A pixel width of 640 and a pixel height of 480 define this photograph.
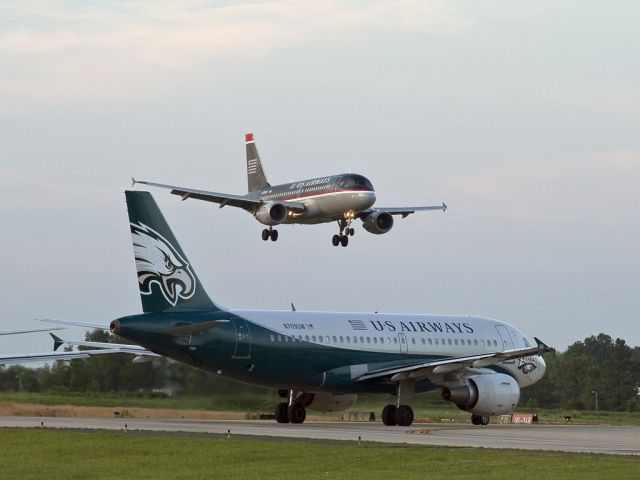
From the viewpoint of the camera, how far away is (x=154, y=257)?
37.7m

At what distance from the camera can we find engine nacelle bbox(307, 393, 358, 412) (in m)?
44.5

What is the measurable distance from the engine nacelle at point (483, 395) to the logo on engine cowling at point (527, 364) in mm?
4242

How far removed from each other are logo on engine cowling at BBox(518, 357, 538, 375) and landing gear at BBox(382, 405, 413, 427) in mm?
6606

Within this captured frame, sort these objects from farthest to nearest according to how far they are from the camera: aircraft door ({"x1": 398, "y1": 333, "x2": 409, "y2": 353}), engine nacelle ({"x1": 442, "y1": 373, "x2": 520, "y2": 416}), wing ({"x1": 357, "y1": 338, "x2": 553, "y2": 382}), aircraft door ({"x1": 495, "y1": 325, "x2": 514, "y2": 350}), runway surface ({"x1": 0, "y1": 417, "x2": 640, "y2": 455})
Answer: aircraft door ({"x1": 495, "y1": 325, "x2": 514, "y2": 350}) < aircraft door ({"x1": 398, "y1": 333, "x2": 409, "y2": 353}) < engine nacelle ({"x1": 442, "y1": 373, "x2": 520, "y2": 416}) < wing ({"x1": 357, "y1": 338, "x2": 553, "y2": 382}) < runway surface ({"x1": 0, "y1": 417, "x2": 640, "y2": 455})

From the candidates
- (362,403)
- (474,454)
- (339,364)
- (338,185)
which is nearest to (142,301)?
(339,364)

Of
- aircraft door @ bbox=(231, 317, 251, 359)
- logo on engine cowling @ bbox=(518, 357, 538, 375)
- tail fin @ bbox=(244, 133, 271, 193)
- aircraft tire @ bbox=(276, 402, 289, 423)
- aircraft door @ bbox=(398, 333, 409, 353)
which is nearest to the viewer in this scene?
aircraft door @ bbox=(231, 317, 251, 359)

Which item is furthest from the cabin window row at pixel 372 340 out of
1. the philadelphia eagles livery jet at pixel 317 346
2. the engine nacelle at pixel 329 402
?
the engine nacelle at pixel 329 402

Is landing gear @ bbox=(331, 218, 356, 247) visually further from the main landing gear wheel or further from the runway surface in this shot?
the runway surface

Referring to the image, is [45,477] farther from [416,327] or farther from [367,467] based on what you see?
[416,327]

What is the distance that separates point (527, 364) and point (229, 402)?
36.2 ft

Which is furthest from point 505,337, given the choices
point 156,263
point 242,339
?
point 156,263

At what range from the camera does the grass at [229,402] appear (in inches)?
1720

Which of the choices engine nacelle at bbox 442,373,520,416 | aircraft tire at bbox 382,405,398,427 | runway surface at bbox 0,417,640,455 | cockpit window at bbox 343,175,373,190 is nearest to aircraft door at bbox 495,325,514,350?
engine nacelle at bbox 442,373,520,416

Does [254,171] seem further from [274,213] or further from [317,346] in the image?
[317,346]
